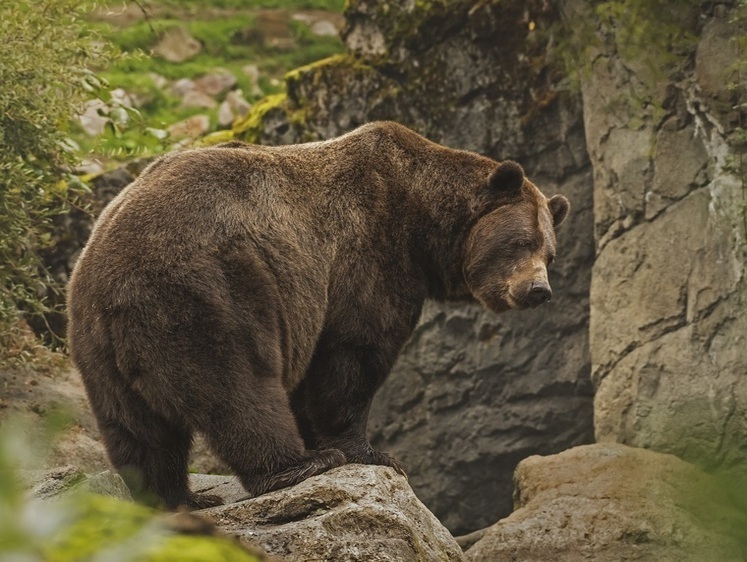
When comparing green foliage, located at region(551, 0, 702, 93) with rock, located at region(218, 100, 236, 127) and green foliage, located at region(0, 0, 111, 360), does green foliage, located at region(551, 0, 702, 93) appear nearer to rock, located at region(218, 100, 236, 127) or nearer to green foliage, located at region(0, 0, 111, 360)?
green foliage, located at region(0, 0, 111, 360)

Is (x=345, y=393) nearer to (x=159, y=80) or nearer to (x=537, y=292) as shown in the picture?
(x=537, y=292)

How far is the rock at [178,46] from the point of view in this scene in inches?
675

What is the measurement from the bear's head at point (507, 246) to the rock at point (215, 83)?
9.48 meters

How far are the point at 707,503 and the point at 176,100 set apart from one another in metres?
15.1

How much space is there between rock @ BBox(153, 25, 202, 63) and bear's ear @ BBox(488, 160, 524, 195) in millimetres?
10608

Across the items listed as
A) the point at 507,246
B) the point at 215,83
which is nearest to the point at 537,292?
the point at 507,246

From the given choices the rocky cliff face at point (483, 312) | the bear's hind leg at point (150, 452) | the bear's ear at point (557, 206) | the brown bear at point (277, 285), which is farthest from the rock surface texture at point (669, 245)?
the bear's hind leg at point (150, 452)

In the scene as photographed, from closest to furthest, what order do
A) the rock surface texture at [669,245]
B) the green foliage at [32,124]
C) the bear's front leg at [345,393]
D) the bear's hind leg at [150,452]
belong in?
the bear's hind leg at [150,452]
the bear's front leg at [345,393]
the rock surface texture at [669,245]
the green foliage at [32,124]

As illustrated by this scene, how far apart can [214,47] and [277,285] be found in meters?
11.9

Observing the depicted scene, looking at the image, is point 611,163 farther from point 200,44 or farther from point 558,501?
point 200,44

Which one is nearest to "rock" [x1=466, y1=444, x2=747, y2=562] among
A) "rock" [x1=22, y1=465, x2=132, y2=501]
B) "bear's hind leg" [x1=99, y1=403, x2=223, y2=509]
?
"bear's hind leg" [x1=99, y1=403, x2=223, y2=509]

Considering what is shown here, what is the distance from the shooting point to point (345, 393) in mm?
6961

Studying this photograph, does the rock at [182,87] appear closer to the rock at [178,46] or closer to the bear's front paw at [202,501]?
the rock at [178,46]

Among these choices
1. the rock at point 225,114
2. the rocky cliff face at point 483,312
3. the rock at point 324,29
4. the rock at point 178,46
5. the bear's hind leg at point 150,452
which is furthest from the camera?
the rock at point 324,29
